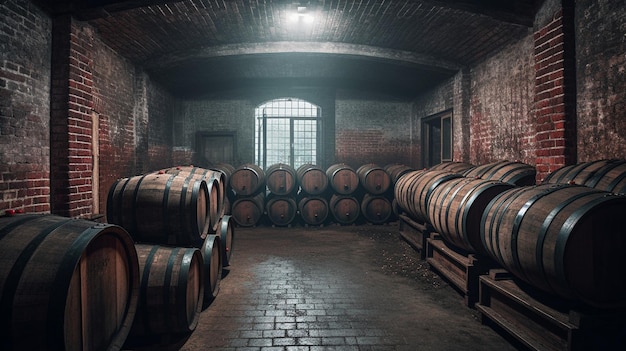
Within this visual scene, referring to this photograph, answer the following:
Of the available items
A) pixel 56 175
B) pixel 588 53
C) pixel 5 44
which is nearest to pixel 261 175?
pixel 56 175

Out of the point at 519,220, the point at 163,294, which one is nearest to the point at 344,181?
the point at 519,220

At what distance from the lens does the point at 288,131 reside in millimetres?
11945

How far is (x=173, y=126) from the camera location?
10625mm

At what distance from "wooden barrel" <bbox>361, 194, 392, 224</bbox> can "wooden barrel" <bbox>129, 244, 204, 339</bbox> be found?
19.8ft

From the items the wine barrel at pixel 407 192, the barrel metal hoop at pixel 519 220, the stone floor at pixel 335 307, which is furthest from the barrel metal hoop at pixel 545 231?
the wine barrel at pixel 407 192

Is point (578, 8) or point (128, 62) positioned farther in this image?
point (128, 62)

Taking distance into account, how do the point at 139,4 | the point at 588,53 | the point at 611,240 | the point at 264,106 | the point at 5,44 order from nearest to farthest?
the point at 611,240 → the point at 5,44 → the point at 588,53 → the point at 139,4 → the point at 264,106

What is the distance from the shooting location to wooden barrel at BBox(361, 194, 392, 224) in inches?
349

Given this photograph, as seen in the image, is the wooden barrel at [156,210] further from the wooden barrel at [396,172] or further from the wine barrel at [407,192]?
the wooden barrel at [396,172]

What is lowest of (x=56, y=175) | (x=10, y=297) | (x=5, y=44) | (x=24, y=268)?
(x=10, y=297)

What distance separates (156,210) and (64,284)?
198 centimetres

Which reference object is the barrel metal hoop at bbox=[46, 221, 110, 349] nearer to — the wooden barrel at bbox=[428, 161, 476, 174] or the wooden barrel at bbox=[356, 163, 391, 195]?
the wooden barrel at bbox=[428, 161, 476, 174]

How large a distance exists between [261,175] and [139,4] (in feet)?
15.3

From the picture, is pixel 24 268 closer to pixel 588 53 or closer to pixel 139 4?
pixel 139 4
